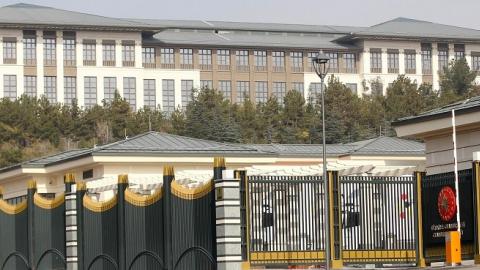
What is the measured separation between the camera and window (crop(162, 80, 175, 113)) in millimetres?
161000

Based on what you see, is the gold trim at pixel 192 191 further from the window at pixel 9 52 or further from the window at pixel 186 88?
the window at pixel 186 88

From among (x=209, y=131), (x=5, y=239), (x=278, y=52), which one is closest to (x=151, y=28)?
(x=278, y=52)

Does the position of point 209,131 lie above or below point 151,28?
below

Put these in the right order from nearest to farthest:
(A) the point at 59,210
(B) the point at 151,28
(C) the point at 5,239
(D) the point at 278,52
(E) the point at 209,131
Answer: (A) the point at 59,210 → (C) the point at 5,239 → (E) the point at 209,131 → (B) the point at 151,28 → (D) the point at 278,52

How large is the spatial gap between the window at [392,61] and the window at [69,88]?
36.7 meters

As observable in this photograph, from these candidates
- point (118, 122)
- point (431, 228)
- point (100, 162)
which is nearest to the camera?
point (431, 228)

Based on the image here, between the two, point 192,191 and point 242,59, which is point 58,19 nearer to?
point 242,59

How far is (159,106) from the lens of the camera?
148 meters

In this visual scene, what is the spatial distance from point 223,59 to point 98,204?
134499mm

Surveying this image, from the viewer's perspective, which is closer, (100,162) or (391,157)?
(100,162)

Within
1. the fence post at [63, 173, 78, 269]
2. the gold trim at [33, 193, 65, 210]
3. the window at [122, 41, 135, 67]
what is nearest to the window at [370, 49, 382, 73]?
the window at [122, 41, 135, 67]

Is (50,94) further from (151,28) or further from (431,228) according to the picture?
(431,228)

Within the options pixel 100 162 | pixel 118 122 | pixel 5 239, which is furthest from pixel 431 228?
pixel 118 122

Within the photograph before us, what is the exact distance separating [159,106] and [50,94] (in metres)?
14.2
